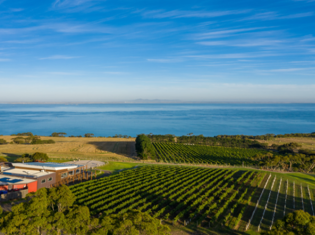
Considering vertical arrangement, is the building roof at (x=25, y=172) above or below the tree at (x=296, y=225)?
below

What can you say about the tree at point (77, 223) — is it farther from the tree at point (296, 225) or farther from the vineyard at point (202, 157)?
the vineyard at point (202, 157)

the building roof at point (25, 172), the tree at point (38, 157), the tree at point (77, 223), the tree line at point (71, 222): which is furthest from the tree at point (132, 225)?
the tree at point (38, 157)

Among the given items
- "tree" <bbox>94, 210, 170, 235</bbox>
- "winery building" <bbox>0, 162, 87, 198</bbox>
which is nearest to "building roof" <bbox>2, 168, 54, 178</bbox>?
"winery building" <bbox>0, 162, 87, 198</bbox>

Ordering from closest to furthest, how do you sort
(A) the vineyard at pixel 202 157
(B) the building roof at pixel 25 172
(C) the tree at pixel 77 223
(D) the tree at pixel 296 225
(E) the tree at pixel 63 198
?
(D) the tree at pixel 296 225
(C) the tree at pixel 77 223
(E) the tree at pixel 63 198
(B) the building roof at pixel 25 172
(A) the vineyard at pixel 202 157

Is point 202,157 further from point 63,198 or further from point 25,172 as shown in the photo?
point 63,198

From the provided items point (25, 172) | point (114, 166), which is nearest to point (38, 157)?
point (25, 172)

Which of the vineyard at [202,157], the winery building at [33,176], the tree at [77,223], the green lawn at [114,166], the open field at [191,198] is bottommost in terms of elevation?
the vineyard at [202,157]

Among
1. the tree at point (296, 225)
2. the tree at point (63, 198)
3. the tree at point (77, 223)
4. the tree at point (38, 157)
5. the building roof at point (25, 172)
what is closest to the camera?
the tree at point (296, 225)

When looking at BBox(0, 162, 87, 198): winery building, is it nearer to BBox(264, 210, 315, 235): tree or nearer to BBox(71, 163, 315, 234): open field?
BBox(71, 163, 315, 234): open field

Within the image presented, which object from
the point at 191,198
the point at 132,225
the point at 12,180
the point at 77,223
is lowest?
the point at 191,198
